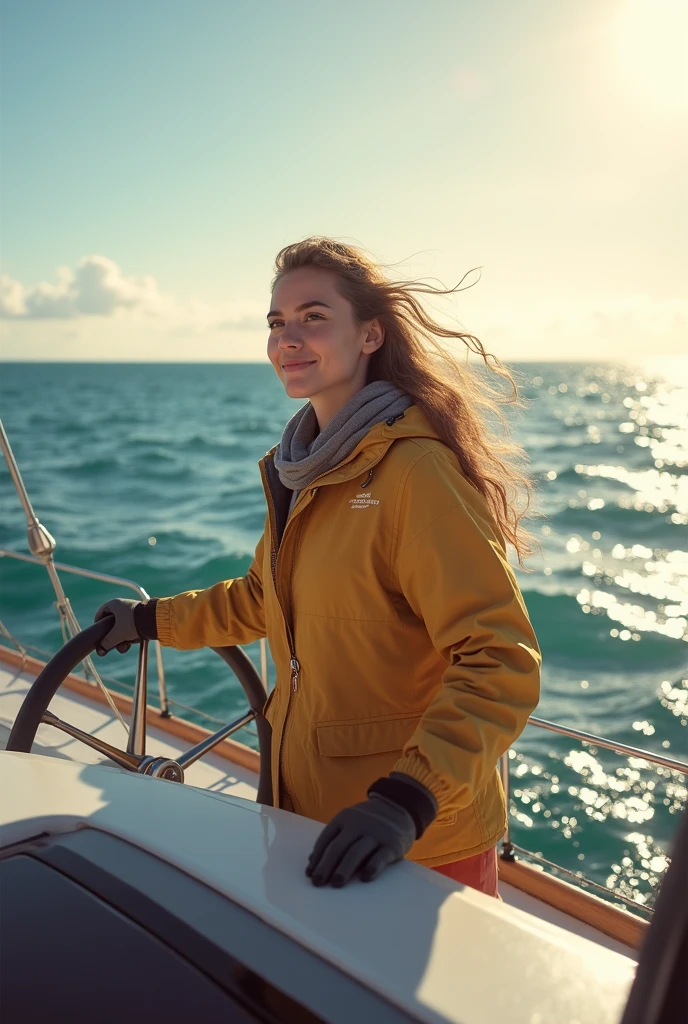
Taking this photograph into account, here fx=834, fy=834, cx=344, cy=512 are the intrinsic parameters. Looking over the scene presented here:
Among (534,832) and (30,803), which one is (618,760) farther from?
(30,803)

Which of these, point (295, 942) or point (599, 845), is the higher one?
point (295, 942)

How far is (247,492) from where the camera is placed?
1939 centimetres

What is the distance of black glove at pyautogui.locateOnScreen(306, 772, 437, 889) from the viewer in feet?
3.24

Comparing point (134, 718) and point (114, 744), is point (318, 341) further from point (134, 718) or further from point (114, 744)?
point (114, 744)

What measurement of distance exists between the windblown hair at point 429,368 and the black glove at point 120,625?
0.70 m

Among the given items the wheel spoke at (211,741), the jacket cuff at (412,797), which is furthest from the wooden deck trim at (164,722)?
the jacket cuff at (412,797)

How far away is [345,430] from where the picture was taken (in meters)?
1.44

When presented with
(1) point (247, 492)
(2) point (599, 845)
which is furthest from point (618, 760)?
(1) point (247, 492)

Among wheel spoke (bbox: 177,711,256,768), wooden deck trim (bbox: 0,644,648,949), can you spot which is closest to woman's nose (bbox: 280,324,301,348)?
wheel spoke (bbox: 177,711,256,768)

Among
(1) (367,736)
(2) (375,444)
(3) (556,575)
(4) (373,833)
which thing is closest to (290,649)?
(1) (367,736)

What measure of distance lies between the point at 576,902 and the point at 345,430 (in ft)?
4.63

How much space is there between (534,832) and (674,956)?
5750 mm

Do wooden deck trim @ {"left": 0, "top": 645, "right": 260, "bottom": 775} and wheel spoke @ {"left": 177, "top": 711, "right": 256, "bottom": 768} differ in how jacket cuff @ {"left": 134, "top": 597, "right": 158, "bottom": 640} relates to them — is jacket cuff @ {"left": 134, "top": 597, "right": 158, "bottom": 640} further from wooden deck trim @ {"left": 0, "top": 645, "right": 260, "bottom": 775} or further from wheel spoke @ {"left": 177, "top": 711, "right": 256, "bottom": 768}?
wooden deck trim @ {"left": 0, "top": 645, "right": 260, "bottom": 775}

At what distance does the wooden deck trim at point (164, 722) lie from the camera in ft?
8.92
